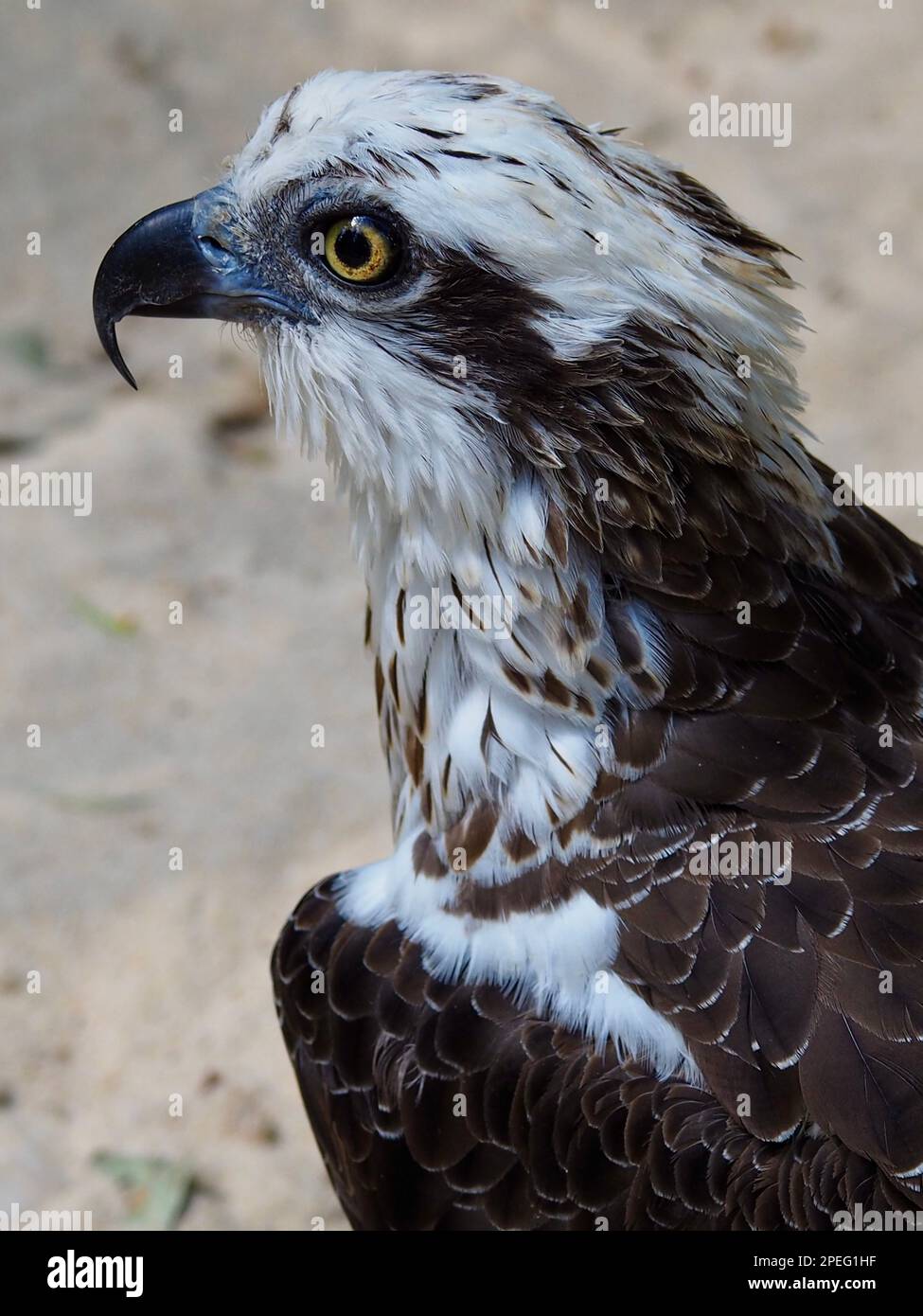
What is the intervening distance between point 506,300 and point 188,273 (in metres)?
0.79

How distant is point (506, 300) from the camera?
113 inches

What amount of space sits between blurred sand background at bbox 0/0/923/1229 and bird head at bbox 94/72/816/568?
7.88ft

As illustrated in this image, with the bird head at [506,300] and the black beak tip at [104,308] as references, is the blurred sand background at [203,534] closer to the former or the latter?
the black beak tip at [104,308]

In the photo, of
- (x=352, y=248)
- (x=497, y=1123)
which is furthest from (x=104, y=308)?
(x=497, y=1123)

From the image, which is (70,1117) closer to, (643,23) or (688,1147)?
(688,1147)

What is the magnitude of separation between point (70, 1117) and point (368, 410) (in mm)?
2725

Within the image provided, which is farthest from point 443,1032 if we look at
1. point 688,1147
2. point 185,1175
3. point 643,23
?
point 643,23

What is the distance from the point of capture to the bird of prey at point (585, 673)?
9.14ft

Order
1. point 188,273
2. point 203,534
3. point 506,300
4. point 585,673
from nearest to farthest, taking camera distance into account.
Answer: point 506,300, point 585,673, point 188,273, point 203,534

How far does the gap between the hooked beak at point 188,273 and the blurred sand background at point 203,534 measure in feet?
7.93

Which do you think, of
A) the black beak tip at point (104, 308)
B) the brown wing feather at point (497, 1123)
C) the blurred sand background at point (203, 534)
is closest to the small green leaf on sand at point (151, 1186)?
the blurred sand background at point (203, 534)

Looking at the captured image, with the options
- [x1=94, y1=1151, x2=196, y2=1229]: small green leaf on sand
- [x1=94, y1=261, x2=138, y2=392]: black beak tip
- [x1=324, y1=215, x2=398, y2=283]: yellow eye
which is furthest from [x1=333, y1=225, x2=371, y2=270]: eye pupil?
[x1=94, y1=1151, x2=196, y2=1229]: small green leaf on sand

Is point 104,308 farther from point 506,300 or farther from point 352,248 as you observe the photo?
point 506,300

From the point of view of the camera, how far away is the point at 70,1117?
4617mm
